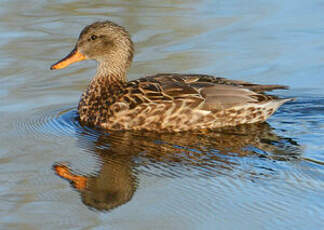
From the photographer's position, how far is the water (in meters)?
5.70

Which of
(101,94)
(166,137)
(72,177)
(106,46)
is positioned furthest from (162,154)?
(106,46)

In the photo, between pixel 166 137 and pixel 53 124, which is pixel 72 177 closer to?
pixel 166 137

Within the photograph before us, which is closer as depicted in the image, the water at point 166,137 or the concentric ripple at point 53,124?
the water at point 166,137

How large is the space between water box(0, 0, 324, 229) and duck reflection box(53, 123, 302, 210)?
0.02 metres

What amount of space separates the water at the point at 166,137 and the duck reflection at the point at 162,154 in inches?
0.7

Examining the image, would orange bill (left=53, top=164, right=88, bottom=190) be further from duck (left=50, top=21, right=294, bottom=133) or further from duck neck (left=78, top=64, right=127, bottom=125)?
duck neck (left=78, top=64, right=127, bottom=125)

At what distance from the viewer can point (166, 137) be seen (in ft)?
25.8

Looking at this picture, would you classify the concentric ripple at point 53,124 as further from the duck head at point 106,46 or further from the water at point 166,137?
the duck head at point 106,46

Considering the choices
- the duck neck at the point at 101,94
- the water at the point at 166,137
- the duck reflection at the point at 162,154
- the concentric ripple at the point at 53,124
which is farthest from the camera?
the duck neck at the point at 101,94

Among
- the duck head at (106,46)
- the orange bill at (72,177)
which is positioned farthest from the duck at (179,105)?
the orange bill at (72,177)

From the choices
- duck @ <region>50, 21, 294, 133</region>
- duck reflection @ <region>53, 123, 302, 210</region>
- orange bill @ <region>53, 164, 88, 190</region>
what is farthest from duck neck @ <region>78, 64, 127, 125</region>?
orange bill @ <region>53, 164, 88, 190</region>

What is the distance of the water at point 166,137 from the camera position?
5.70 m

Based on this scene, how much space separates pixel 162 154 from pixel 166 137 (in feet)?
2.40

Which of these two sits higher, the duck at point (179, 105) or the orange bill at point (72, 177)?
the duck at point (179, 105)
